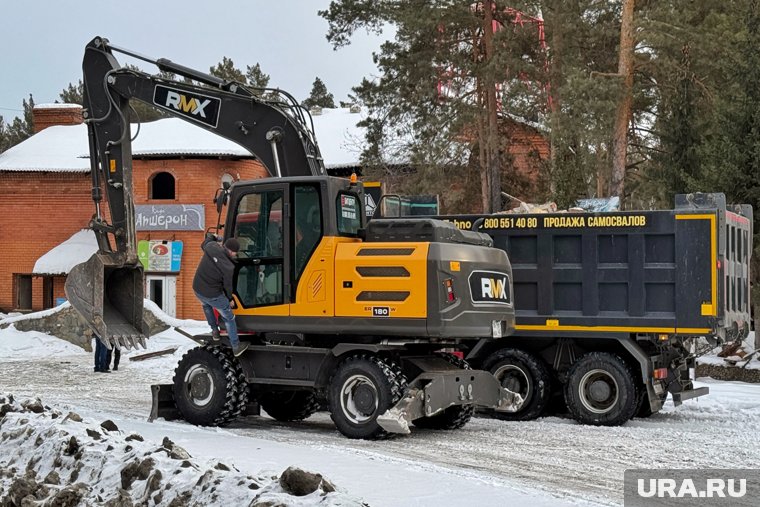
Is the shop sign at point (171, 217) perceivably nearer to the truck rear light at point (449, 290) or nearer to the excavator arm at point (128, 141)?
the excavator arm at point (128, 141)

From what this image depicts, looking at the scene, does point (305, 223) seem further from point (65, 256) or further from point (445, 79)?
point (65, 256)

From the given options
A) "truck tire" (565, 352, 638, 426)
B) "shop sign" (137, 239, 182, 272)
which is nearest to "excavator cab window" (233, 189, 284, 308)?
"truck tire" (565, 352, 638, 426)

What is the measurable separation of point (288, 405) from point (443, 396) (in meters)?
2.79

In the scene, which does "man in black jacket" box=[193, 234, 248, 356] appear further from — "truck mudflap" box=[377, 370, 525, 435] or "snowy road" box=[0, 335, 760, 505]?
"truck mudflap" box=[377, 370, 525, 435]

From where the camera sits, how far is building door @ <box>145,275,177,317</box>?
38938 mm

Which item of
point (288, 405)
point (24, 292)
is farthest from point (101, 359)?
point (24, 292)

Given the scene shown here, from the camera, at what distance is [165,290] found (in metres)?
39.1

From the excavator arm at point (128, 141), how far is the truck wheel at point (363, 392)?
9.86 ft

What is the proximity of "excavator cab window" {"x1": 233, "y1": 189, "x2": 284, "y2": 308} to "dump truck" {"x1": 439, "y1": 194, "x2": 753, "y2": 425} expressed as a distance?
3.14 m

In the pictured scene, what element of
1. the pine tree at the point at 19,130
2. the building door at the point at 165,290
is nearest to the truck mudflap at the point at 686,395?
the building door at the point at 165,290

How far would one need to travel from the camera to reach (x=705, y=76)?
1100 inches

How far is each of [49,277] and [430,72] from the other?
1859cm

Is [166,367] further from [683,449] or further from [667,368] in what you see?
[683,449]

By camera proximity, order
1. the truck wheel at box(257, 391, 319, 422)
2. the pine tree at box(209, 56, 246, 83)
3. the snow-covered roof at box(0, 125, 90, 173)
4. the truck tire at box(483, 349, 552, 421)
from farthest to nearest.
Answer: the pine tree at box(209, 56, 246, 83) < the snow-covered roof at box(0, 125, 90, 173) < the truck tire at box(483, 349, 552, 421) < the truck wheel at box(257, 391, 319, 422)
